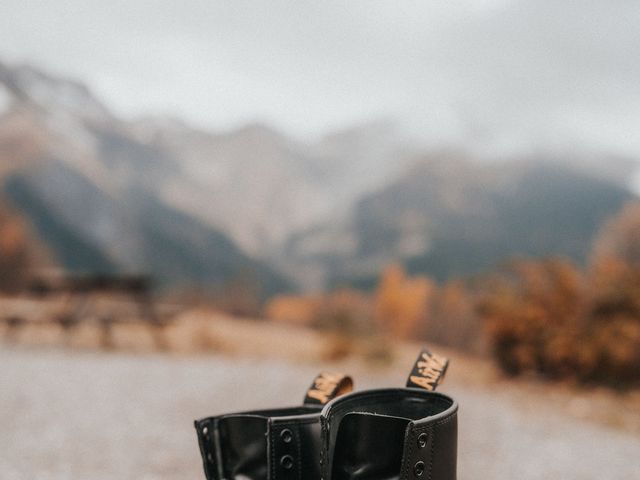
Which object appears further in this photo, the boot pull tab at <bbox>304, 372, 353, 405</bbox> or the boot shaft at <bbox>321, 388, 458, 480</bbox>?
the boot pull tab at <bbox>304, 372, 353, 405</bbox>

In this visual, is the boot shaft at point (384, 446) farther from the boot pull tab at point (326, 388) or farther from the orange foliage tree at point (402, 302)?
the orange foliage tree at point (402, 302)

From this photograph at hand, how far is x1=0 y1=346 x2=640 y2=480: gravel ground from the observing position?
338 centimetres

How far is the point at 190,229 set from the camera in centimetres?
1825

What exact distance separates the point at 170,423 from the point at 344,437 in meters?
3.72

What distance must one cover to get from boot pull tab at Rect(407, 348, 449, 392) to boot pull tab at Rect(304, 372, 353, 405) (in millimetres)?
153

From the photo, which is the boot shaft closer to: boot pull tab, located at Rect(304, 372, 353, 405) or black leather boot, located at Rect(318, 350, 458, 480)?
black leather boot, located at Rect(318, 350, 458, 480)

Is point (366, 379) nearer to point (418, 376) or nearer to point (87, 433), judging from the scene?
point (87, 433)

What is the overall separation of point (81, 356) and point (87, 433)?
4.14 metres

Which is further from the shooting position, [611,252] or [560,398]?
[611,252]

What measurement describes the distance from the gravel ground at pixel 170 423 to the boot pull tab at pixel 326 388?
1.68 meters

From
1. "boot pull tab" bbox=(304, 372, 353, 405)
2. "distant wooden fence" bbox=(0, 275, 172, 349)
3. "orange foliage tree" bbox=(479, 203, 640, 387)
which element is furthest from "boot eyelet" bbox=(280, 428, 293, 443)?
"distant wooden fence" bbox=(0, 275, 172, 349)

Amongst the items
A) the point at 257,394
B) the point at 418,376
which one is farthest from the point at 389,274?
the point at 418,376

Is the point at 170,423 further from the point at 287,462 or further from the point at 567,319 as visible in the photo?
the point at 567,319

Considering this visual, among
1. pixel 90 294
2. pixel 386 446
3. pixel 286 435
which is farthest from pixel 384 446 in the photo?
pixel 90 294
